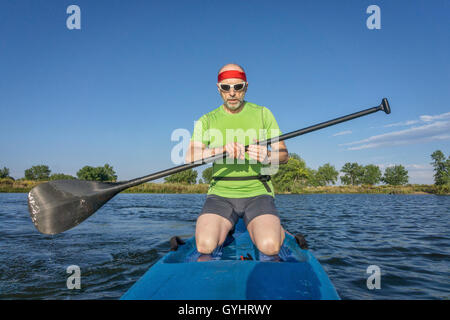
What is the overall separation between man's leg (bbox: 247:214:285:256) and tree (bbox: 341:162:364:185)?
100469 millimetres

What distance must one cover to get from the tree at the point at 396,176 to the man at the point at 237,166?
9697 centimetres

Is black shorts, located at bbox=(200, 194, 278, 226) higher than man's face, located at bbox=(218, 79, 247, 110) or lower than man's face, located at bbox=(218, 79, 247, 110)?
lower

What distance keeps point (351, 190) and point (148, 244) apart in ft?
204

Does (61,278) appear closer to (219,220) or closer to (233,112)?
(219,220)

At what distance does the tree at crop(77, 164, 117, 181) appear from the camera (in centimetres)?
6800

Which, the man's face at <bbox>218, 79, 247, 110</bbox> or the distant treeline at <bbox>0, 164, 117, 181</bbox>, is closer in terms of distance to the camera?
the man's face at <bbox>218, 79, 247, 110</bbox>

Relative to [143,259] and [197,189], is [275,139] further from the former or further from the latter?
[197,189]

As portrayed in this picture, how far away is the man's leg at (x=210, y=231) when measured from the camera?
8.85 ft

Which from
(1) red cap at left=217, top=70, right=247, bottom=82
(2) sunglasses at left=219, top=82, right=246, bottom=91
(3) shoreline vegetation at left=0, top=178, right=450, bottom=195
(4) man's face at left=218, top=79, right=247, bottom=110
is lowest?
(3) shoreline vegetation at left=0, top=178, right=450, bottom=195

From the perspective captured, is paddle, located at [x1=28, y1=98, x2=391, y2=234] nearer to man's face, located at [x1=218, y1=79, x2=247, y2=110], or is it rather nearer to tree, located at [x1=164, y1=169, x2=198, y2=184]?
man's face, located at [x1=218, y1=79, x2=247, y2=110]

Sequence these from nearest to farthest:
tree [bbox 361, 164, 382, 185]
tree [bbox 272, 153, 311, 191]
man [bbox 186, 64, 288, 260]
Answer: man [bbox 186, 64, 288, 260] → tree [bbox 272, 153, 311, 191] → tree [bbox 361, 164, 382, 185]

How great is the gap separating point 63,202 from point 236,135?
6.88 feet
